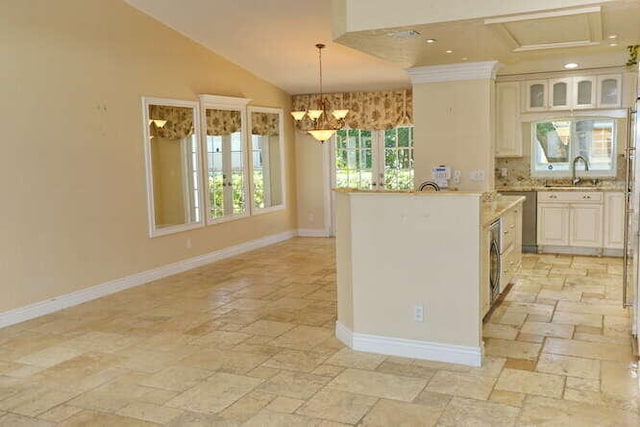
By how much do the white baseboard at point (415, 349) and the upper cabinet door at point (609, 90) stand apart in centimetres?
484

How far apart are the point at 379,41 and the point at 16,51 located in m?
3.15

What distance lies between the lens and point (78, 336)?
15.5 feet

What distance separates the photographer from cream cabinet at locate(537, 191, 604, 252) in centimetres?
738

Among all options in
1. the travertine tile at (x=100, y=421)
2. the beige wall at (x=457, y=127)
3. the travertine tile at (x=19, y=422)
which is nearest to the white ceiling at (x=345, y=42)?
the beige wall at (x=457, y=127)

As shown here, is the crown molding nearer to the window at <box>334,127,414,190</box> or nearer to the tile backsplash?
the tile backsplash

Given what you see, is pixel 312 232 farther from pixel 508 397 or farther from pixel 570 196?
pixel 508 397

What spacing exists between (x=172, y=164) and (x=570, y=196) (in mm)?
5039

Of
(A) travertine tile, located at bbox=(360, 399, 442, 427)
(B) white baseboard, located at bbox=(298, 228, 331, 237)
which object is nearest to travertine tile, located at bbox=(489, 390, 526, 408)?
(A) travertine tile, located at bbox=(360, 399, 442, 427)

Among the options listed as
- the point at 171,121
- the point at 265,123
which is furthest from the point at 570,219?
the point at 171,121

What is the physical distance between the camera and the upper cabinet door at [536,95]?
302 inches

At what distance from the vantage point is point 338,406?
3314 millimetres

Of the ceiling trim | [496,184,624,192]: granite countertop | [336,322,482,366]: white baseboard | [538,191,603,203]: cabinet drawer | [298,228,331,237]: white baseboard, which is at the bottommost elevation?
[336,322,482,366]: white baseboard

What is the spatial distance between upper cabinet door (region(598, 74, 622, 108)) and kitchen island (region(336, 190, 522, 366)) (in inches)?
162

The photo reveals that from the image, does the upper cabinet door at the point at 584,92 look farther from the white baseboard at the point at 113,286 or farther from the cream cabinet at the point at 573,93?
the white baseboard at the point at 113,286
